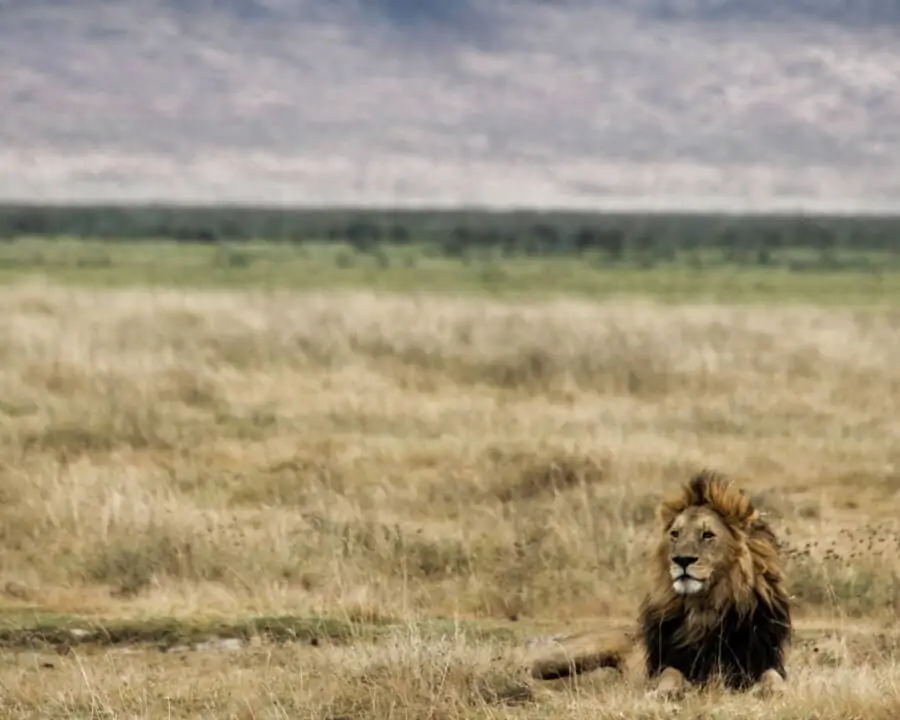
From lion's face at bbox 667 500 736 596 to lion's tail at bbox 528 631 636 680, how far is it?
1025 millimetres

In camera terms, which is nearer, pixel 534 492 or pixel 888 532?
pixel 888 532

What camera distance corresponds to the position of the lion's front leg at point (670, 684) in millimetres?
8250

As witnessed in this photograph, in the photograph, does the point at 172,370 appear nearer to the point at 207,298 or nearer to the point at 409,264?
the point at 207,298

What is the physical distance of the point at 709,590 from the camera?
834 cm

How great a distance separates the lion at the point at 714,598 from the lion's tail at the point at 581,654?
2.06ft

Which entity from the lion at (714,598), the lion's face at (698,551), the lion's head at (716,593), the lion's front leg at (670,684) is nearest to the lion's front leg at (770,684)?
the lion at (714,598)

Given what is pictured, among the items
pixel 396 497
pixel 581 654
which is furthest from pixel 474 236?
pixel 581 654

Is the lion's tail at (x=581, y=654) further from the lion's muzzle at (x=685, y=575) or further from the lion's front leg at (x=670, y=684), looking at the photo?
the lion's muzzle at (x=685, y=575)

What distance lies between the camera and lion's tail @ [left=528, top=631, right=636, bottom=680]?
30.0 ft

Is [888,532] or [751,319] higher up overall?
[888,532]

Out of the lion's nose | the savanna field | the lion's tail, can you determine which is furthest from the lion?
the lion's tail

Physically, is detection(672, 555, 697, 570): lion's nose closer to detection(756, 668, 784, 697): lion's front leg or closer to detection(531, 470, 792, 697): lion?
detection(531, 470, 792, 697): lion

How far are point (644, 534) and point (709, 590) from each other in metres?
6.11

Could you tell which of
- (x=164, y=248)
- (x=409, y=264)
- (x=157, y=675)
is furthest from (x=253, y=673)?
(x=164, y=248)
